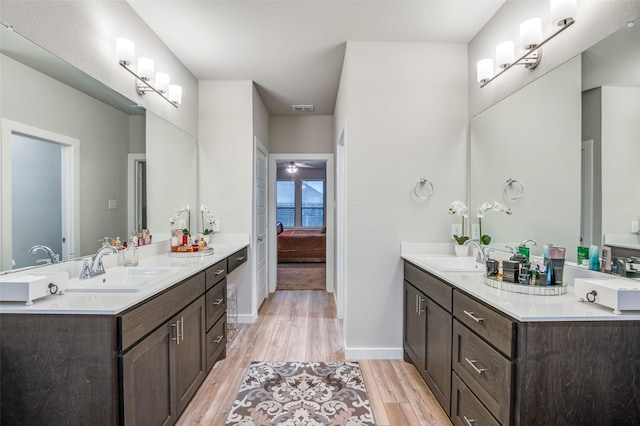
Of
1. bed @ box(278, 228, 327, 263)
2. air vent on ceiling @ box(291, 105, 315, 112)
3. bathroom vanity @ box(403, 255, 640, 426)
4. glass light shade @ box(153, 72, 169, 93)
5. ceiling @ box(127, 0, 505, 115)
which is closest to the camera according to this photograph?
bathroom vanity @ box(403, 255, 640, 426)

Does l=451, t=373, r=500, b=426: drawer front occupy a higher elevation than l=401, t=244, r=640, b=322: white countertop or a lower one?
lower

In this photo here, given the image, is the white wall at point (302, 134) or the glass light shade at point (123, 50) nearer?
the glass light shade at point (123, 50)

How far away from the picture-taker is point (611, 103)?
1.42 meters

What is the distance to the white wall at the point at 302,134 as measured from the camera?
4664 millimetres

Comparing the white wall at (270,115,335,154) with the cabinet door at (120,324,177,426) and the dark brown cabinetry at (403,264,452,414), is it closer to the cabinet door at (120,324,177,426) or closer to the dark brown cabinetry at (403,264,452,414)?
the dark brown cabinetry at (403,264,452,414)

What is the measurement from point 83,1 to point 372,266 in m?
2.56

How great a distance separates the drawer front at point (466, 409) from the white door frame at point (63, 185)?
2.16 metres

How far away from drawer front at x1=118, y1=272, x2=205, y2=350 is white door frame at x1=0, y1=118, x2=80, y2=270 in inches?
23.8

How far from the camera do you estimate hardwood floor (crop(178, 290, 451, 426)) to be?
1958 millimetres

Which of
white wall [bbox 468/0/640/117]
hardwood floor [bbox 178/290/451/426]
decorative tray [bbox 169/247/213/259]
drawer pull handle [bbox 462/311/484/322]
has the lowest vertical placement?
hardwood floor [bbox 178/290/451/426]

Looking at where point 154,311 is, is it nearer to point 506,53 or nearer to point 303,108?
point 506,53

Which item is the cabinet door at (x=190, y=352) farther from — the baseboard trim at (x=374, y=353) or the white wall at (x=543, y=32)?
the white wall at (x=543, y=32)

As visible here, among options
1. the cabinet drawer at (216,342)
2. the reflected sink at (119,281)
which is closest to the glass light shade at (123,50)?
the reflected sink at (119,281)

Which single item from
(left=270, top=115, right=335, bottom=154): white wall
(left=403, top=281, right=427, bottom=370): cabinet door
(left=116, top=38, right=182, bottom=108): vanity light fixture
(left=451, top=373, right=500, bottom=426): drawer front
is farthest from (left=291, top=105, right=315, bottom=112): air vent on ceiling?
(left=451, top=373, right=500, bottom=426): drawer front
